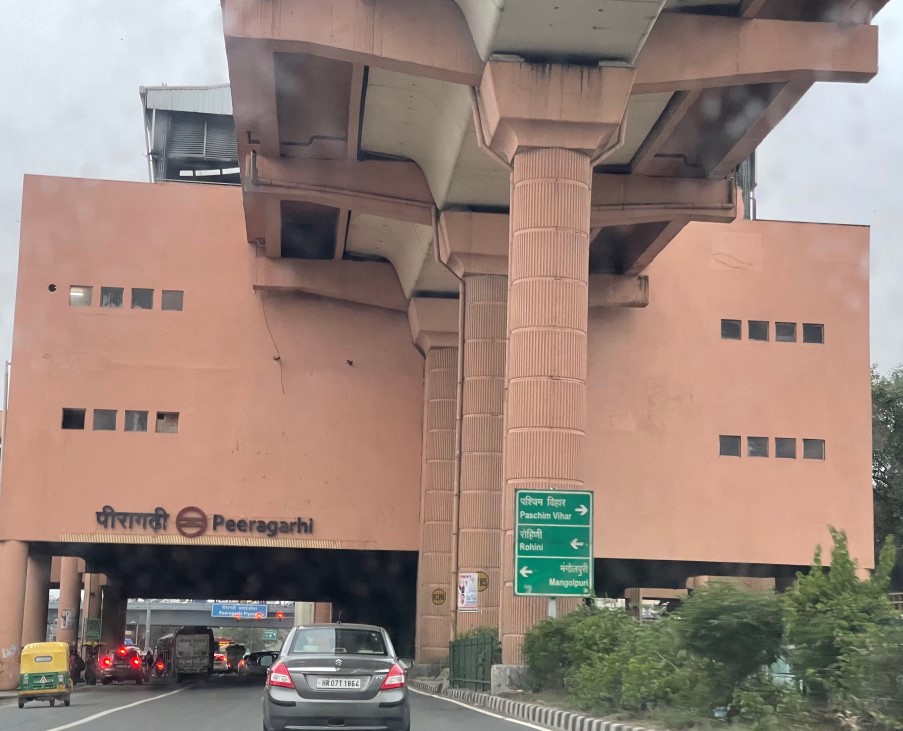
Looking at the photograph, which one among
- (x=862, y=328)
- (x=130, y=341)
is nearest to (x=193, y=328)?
(x=130, y=341)

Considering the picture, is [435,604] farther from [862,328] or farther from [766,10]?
[766,10]

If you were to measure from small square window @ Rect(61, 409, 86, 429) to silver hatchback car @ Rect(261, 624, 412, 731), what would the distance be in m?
27.5

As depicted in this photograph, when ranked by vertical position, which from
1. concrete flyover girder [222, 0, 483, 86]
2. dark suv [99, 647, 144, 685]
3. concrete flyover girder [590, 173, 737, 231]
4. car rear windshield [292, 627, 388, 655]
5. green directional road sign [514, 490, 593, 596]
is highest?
concrete flyover girder [222, 0, 483, 86]

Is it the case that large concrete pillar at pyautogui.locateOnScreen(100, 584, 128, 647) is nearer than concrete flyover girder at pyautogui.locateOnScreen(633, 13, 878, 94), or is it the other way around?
concrete flyover girder at pyautogui.locateOnScreen(633, 13, 878, 94)

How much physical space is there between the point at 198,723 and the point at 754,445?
26150mm

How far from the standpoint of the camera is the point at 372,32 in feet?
82.9

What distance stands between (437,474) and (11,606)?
42.8ft

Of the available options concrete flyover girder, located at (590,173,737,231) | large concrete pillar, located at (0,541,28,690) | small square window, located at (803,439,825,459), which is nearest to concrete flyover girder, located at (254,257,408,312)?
concrete flyover girder, located at (590,173,737,231)

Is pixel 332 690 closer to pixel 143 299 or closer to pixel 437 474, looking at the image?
pixel 437 474

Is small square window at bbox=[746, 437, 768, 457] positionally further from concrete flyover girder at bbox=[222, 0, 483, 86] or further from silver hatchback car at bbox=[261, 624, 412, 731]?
silver hatchback car at bbox=[261, 624, 412, 731]

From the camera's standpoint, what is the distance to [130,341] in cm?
3922

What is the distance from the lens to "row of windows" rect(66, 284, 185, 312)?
39.1m

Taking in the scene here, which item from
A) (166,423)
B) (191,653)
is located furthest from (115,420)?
(191,653)

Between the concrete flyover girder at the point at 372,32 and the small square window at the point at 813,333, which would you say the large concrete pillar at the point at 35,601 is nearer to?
the concrete flyover girder at the point at 372,32
